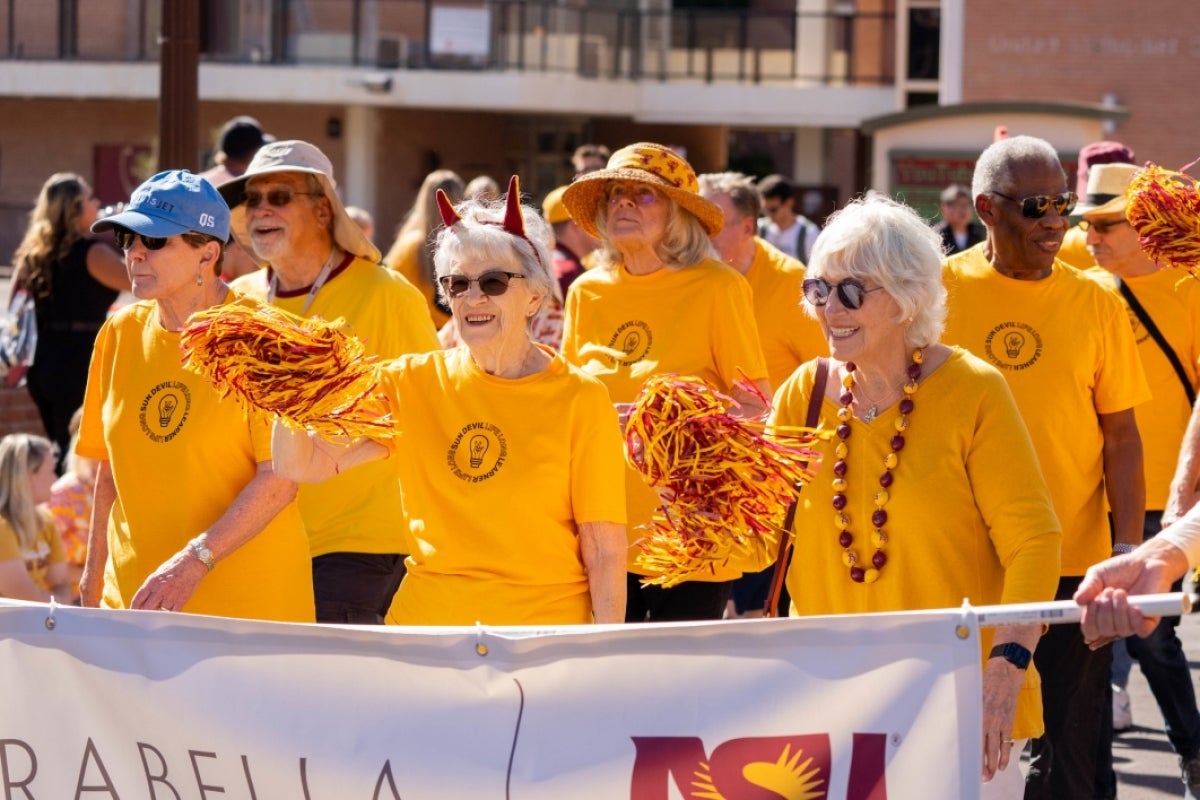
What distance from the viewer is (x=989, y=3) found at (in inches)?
1176

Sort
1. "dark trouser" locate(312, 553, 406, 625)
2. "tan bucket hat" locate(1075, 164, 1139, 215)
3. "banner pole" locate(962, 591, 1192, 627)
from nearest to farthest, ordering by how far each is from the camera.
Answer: "banner pole" locate(962, 591, 1192, 627) < "dark trouser" locate(312, 553, 406, 625) < "tan bucket hat" locate(1075, 164, 1139, 215)

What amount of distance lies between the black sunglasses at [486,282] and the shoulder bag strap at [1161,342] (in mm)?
2963

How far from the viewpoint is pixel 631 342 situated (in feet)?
19.5

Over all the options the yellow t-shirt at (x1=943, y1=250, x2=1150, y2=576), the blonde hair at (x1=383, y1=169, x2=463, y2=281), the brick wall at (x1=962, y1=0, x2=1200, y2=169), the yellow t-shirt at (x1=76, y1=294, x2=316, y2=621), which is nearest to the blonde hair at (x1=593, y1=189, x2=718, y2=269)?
the yellow t-shirt at (x1=943, y1=250, x2=1150, y2=576)

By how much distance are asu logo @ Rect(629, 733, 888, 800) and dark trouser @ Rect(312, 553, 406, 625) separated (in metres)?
2.13

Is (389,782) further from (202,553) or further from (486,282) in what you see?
(486,282)

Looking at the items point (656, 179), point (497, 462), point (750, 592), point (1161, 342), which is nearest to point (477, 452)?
point (497, 462)

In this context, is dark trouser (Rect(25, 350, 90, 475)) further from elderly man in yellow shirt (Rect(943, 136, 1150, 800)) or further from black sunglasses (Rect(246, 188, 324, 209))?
elderly man in yellow shirt (Rect(943, 136, 1150, 800))

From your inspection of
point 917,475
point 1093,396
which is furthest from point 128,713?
point 1093,396

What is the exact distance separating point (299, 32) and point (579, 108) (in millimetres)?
5122

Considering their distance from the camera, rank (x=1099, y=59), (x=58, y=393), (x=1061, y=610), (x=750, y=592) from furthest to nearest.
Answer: (x=1099, y=59), (x=58, y=393), (x=750, y=592), (x=1061, y=610)

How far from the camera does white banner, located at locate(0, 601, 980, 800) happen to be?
11.4ft

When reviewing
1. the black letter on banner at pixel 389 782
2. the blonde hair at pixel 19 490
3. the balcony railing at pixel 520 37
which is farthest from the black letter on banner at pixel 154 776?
the balcony railing at pixel 520 37

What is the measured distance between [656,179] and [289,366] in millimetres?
2287
